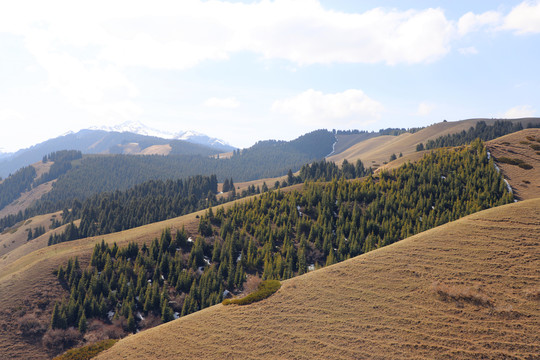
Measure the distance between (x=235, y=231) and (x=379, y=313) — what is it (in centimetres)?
6149

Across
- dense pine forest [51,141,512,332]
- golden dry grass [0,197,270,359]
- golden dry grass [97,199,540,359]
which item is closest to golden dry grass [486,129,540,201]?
dense pine forest [51,141,512,332]

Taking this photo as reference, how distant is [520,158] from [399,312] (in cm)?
11567

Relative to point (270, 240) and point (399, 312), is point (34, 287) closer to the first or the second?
point (270, 240)

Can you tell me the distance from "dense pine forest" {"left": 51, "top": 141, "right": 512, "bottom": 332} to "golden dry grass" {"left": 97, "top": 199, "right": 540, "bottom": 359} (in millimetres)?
31505

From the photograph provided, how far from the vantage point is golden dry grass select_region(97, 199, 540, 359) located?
23.2m

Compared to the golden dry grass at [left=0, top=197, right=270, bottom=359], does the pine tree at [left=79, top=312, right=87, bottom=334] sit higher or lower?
lower

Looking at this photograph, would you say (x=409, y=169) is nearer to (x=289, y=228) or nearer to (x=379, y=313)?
(x=289, y=228)

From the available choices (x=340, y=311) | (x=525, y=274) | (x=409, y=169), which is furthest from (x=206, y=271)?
(x=409, y=169)

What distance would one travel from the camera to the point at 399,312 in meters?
26.7

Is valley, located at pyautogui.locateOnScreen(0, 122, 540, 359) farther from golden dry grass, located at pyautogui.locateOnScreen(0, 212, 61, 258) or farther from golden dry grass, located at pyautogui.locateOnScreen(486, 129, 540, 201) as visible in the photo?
golden dry grass, located at pyautogui.locateOnScreen(0, 212, 61, 258)

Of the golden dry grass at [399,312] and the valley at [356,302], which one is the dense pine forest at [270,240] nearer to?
the valley at [356,302]

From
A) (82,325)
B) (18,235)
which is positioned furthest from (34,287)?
(18,235)

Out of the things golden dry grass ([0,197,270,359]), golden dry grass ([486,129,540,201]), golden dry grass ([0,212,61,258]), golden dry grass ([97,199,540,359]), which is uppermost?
golden dry grass ([486,129,540,201])

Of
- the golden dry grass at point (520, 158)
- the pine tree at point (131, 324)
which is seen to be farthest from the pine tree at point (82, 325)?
the golden dry grass at point (520, 158)
